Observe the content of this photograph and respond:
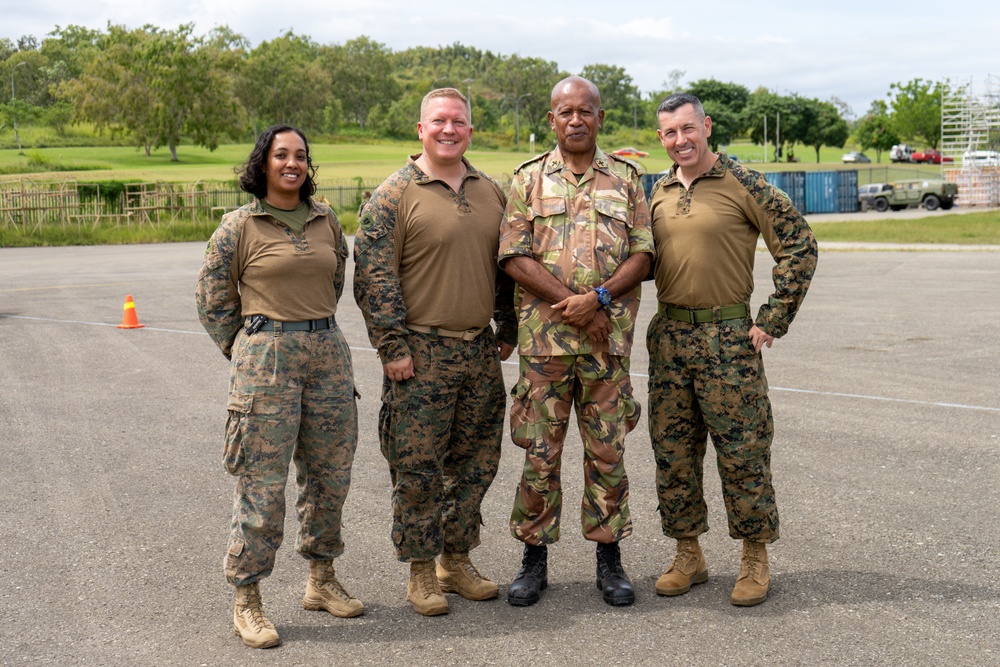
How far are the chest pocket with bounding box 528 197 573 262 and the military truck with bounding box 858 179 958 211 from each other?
43708 millimetres

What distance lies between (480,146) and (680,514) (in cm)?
10624

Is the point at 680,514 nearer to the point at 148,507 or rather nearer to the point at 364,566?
the point at 364,566

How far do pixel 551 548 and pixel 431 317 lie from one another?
1.47m

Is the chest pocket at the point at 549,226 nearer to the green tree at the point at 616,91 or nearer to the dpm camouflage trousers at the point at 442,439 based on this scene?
the dpm camouflage trousers at the point at 442,439

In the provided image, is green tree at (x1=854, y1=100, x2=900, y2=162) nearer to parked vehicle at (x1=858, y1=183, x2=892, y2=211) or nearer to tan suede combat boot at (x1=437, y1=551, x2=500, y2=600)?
parked vehicle at (x1=858, y1=183, x2=892, y2=211)

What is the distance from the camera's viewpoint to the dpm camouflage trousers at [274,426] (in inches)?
169

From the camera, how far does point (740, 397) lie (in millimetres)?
4621

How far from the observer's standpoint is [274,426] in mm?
4320

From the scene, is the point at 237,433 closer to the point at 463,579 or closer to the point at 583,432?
the point at 463,579

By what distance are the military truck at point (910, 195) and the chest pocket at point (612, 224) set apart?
43593mm

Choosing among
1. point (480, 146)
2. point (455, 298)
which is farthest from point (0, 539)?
point (480, 146)

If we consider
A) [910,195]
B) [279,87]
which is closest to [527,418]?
[910,195]

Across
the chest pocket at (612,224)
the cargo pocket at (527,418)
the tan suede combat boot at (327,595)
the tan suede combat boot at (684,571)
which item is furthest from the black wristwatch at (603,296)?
the tan suede combat boot at (327,595)

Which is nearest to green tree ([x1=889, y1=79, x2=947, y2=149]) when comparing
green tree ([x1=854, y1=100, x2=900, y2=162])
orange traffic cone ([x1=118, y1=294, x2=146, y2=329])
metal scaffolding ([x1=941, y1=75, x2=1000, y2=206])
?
green tree ([x1=854, y1=100, x2=900, y2=162])
